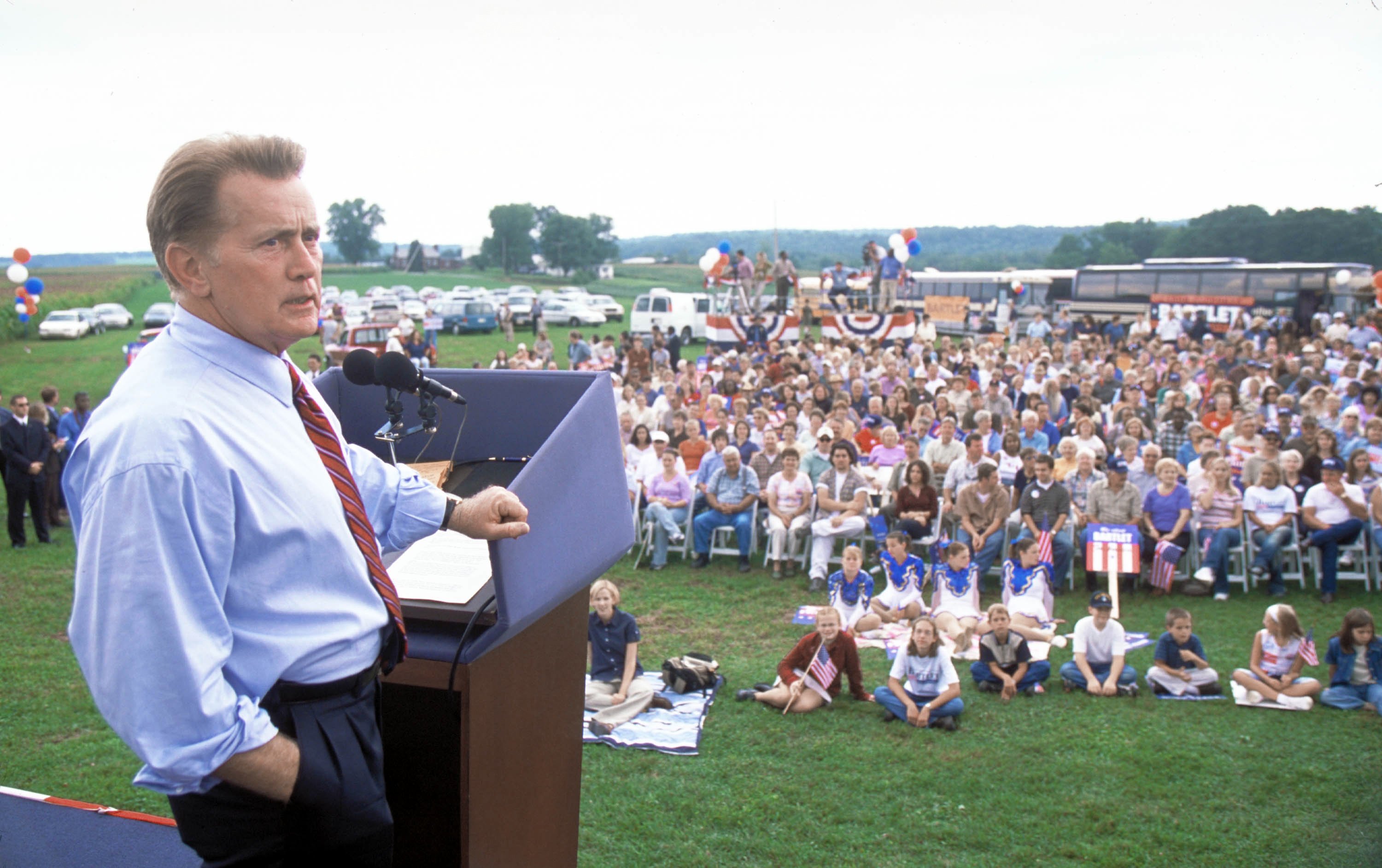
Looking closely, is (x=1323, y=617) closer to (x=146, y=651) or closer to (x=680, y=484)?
(x=680, y=484)

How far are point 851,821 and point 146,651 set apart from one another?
392 cm

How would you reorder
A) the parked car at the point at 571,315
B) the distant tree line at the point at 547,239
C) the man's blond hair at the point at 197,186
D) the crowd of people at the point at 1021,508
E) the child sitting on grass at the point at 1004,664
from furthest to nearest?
1. the distant tree line at the point at 547,239
2. the parked car at the point at 571,315
3. the child sitting on grass at the point at 1004,664
4. the crowd of people at the point at 1021,508
5. the man's blond hair at the point at 197,186

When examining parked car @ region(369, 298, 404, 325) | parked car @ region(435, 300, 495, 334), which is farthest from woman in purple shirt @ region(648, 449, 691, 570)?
parked car @ region(435, 300, 495, 334)

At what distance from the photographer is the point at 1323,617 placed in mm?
7367

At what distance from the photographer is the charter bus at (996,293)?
34281mm

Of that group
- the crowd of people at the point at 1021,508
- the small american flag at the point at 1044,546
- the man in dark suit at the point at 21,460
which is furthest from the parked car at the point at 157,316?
the small american flag at the point at 1044,546

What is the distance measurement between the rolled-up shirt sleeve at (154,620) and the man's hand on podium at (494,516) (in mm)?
444

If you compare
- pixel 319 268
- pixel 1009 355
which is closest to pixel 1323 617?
pixel 319 268

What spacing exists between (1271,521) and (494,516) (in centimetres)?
833

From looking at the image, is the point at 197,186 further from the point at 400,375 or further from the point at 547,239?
the point at 547,239

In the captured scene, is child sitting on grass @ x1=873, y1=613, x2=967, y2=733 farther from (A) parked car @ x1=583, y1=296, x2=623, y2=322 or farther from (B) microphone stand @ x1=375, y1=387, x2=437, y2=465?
(A) parked car @ x1=583, y1=296, x2=623, y2=322

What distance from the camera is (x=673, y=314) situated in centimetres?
2873

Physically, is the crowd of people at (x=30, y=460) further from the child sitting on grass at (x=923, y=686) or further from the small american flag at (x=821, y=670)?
the child sitting on grass at (x=923, y=686)

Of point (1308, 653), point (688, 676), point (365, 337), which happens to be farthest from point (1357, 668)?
point (365, 337)
